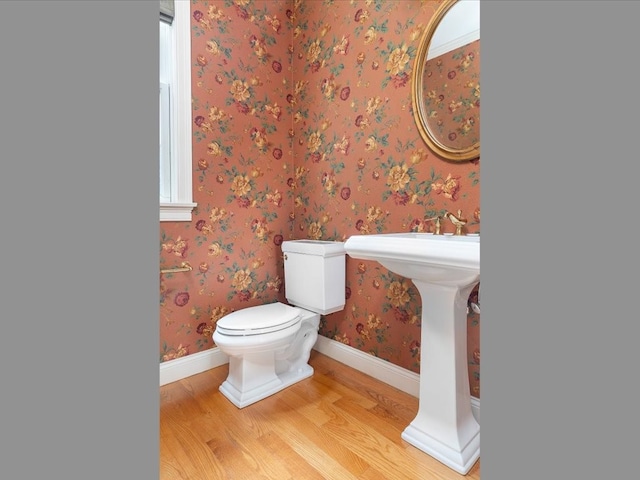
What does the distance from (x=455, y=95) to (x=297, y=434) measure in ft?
5.69

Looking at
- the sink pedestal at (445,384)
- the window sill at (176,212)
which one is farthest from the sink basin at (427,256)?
the window sill at (176,212)

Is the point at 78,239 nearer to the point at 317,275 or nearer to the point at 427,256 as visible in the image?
the point at 427,256

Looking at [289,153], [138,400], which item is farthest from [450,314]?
[289,153]

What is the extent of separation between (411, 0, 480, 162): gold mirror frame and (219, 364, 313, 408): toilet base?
4.79 feet

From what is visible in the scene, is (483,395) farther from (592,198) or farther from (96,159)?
(96,159)

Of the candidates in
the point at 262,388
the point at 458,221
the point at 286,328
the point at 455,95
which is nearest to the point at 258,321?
the point at 286,328

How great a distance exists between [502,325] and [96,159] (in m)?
0.27

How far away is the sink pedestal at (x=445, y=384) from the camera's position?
131 cm

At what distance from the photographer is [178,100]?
190 centimetres

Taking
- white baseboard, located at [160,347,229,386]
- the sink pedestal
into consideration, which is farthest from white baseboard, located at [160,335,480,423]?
the sink pedestal

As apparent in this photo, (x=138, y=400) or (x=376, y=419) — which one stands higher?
(x=138, y=400)

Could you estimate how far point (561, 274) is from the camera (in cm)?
18

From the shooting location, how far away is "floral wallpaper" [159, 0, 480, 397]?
1742 mm

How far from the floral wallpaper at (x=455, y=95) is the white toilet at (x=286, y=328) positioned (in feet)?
2.87
